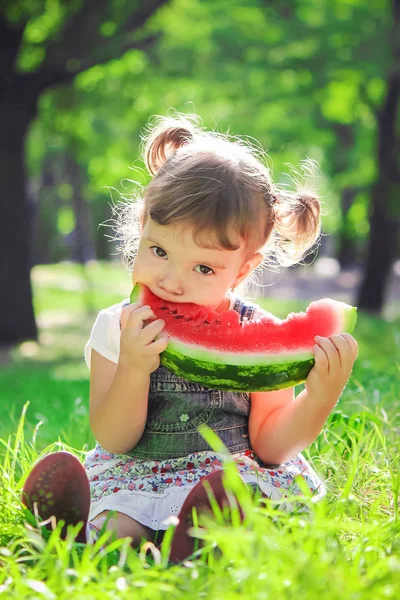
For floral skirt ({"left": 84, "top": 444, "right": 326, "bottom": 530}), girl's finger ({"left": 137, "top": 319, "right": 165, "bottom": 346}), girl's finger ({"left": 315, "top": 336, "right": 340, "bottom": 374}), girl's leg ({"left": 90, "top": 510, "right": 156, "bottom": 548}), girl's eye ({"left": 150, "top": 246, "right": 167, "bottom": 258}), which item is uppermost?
girl's eye ({"left": 150, "top": 246, "right": 167, "bottom": 258})

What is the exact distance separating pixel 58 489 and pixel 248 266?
3.25 ft

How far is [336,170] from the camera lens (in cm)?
1762

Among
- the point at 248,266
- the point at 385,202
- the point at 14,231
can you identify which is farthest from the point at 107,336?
the point at 385,202

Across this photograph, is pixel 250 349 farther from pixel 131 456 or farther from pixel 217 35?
pixel 217 35

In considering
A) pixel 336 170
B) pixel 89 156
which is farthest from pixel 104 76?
pixel 336 170

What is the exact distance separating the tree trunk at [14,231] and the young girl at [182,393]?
360 inches

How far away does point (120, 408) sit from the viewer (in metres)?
2.52

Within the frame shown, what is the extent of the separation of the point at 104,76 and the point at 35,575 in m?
12.4

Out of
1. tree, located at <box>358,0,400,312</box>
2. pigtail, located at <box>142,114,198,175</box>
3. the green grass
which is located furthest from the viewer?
tree, located at <box>358,0,400,312</box>

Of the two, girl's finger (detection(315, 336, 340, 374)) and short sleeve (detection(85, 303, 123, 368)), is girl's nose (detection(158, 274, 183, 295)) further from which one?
girl's finger (detection(315, 336, 340, 374))

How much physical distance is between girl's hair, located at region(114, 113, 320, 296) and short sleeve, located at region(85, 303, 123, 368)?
14.3 inches

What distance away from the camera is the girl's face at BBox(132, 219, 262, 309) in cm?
251

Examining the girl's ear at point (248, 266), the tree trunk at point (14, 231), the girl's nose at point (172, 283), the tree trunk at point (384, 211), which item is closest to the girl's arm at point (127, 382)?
the girl's nose at point (172, 283)

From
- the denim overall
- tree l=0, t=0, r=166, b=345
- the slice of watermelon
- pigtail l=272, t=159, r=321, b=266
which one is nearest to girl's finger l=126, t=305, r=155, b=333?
the slice of watermelon
